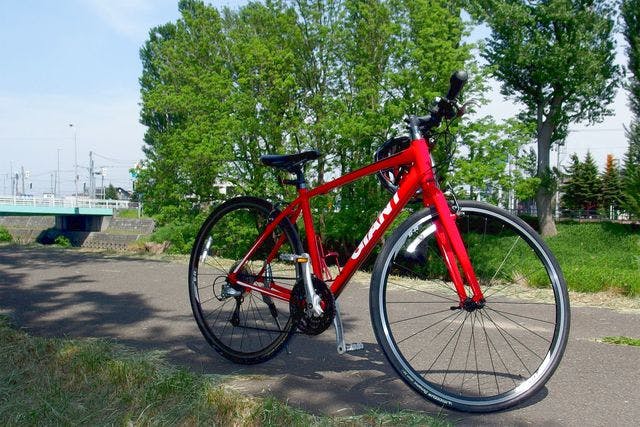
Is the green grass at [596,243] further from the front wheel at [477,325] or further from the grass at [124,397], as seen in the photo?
the grass at [124,397]

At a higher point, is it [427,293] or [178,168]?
[178,168]

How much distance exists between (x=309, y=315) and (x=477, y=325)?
183cm

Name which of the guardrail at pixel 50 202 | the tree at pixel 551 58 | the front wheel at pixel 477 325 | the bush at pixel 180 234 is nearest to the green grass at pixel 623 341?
the front wheel at pixel 477 325

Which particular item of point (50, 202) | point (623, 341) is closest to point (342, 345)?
point (623, 341)

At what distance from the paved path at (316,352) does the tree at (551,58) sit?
22.6 m

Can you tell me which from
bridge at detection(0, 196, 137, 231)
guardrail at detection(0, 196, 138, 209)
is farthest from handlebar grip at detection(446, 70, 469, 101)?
guardrail at detection(0, 196, 138, 209)

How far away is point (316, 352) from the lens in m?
4.23

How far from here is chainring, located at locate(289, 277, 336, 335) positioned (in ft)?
11.5

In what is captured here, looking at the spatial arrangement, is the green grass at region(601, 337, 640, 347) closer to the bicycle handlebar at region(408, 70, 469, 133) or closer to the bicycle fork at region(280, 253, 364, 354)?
the bicycle fork at region(280, 253, 364, 354)

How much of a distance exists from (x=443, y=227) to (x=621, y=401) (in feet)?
4.01

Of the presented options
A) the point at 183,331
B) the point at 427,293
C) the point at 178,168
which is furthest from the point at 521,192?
the point at 183,331

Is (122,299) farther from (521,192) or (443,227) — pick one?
(521,192)

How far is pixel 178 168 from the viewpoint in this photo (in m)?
21.4

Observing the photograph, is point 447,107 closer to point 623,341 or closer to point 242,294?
point 242,294
